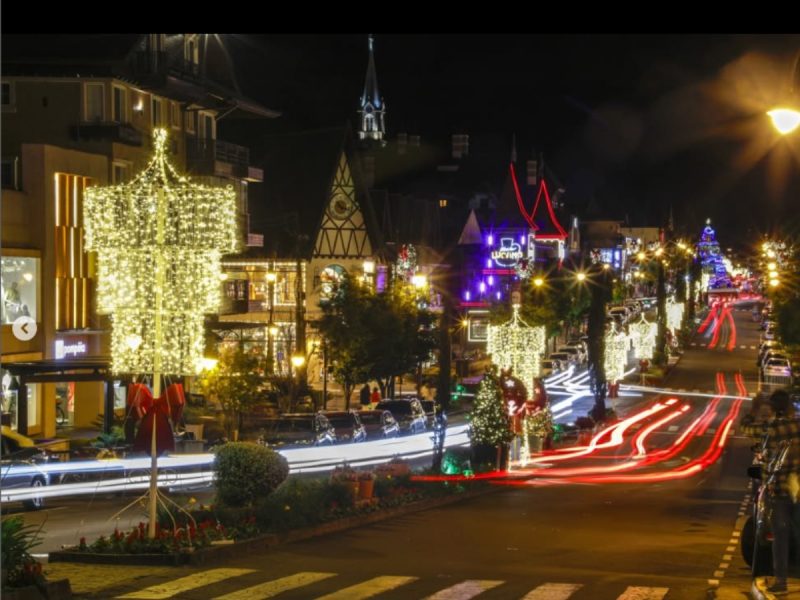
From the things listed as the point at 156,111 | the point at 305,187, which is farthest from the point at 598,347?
the point at 305,187

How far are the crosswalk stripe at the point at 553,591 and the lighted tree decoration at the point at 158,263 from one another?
6.35 m

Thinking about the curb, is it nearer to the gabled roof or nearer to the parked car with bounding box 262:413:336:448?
the parked car with bounding box 262:413:336:448

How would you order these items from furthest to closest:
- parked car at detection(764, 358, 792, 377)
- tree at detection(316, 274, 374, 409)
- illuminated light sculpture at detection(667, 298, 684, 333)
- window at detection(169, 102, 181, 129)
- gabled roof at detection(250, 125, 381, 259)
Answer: illuminated light sculpture at detection(667, 298, 684, 333), parked car at detection(764, 358, 792, 377), gabled roof at detection(250, 125, 381, 259), tree at detection(316, 274, 374, 409), window at detection(169, 102, 181, 129)

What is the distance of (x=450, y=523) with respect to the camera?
2508cm

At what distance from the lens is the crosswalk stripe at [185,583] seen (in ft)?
50.1

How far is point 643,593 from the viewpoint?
52.3 ft

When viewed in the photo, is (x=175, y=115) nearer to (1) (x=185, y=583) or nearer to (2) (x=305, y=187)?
(2) (x=305, y=187)

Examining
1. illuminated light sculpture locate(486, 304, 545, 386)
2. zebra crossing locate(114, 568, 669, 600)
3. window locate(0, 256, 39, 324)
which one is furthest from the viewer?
illuminated light sculpture locate(486, 304, 545, 386)

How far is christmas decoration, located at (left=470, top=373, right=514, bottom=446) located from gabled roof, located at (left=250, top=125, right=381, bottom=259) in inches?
1458

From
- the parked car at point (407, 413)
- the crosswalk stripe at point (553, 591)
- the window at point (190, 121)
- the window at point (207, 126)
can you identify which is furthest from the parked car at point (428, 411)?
the crosswalk stripe at point (553, 591)

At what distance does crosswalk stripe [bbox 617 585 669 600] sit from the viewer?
1557cm

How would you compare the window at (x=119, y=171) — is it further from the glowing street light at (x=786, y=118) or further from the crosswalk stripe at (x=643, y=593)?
the glowing street light at (x=786, y=118)

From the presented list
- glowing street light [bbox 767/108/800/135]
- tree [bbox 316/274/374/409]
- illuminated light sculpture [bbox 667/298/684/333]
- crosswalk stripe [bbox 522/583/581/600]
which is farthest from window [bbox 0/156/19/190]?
illuminated light sculpture [bbox 667/298/684/333]

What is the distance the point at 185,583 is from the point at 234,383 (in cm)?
2852
